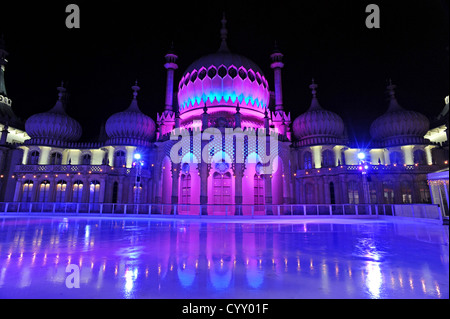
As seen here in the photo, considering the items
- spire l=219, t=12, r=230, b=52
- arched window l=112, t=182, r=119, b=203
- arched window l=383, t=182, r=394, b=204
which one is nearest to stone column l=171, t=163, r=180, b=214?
arched window l=112, t=182, r=119, b=203

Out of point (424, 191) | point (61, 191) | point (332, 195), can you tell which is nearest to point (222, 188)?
point (332, 195)

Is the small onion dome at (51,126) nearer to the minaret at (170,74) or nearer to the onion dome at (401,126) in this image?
the minaret at (170,74)

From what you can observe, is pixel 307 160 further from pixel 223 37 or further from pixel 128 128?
pixel 128 128

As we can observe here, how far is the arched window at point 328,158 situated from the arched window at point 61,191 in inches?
1383

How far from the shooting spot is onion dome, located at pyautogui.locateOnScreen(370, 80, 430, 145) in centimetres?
3331

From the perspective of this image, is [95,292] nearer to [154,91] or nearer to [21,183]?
[21,183]

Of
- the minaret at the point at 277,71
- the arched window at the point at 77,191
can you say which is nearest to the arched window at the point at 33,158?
the arched window at the point at 77,191

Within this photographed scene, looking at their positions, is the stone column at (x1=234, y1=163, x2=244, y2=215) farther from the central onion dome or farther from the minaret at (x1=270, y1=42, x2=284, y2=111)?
the minaret at (x1=270, y1=42, x2=284, y2=111)

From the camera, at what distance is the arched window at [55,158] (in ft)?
119

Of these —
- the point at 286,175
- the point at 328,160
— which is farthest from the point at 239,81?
the point at 328,160

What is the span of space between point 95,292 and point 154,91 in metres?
44.3

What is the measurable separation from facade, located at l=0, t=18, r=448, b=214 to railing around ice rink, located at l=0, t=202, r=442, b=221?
3.80m

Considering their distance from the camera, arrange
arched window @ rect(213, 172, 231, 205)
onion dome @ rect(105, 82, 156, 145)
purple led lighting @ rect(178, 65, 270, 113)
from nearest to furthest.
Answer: arched window @ rect(213, 172, 231, 205) → purple led lighting @ rect(178, 65, 270, 113) → onion dome @ rect(105, 82, 156, 145)

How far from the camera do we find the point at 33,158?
35.1 meters
